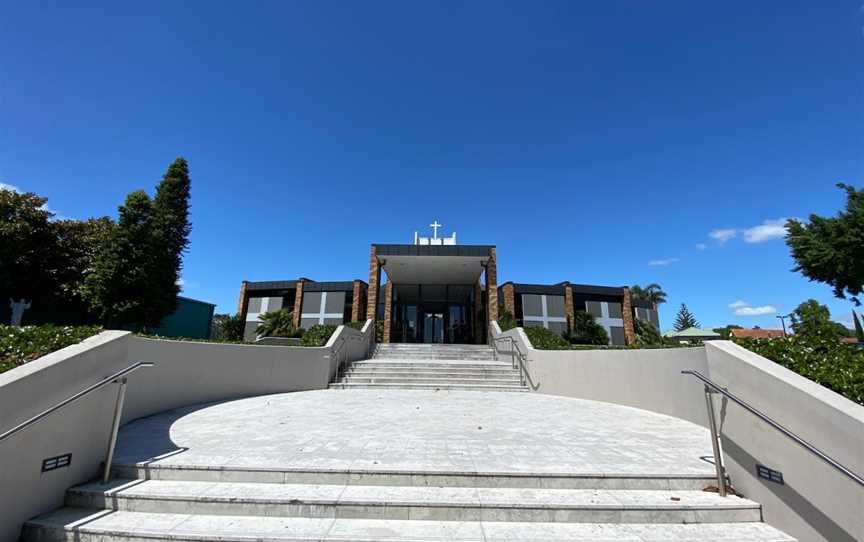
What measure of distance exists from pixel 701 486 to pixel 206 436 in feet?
17.6

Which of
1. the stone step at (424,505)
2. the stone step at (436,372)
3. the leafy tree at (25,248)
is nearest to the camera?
the stone step at (424,505)

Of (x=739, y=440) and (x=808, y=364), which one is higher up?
(x=808, y=364)

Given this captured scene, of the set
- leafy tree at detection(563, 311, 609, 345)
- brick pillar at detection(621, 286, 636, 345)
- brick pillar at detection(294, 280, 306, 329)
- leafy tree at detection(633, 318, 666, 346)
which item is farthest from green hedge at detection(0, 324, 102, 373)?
leafy tree at detection(633, 318, 666, 346)

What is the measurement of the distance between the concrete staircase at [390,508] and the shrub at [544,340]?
21.2ft

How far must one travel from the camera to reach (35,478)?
2.82m

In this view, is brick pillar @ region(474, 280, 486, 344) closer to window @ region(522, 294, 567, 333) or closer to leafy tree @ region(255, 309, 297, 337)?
window @ region(522, 294, 567, 333)

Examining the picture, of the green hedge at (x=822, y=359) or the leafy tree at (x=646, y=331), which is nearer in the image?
the green hedge at (x=822, y=359)

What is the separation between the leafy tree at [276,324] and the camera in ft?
88.2

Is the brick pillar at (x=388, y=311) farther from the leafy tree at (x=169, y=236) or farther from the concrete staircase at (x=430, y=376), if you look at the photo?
the leafy tree at (x=169, y=236)

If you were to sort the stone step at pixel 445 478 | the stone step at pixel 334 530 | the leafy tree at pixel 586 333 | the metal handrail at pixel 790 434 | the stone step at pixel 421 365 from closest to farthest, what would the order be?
1. the metal handrail at pixel 790 434
2. the stone step at pixel 334 530
3. the stone step at pixel 445 478
4. the stone step at pixel 421 365
5. the leafy tree at pixel 586 333

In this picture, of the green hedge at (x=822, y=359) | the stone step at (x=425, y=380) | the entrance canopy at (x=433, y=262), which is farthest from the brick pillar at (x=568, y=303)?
the green hedge at (x=822, y=359)

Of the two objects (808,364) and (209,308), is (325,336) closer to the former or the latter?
(808,364)

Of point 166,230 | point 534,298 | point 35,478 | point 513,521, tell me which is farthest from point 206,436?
point 534,298

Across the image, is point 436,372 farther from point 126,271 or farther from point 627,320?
point 627,320
